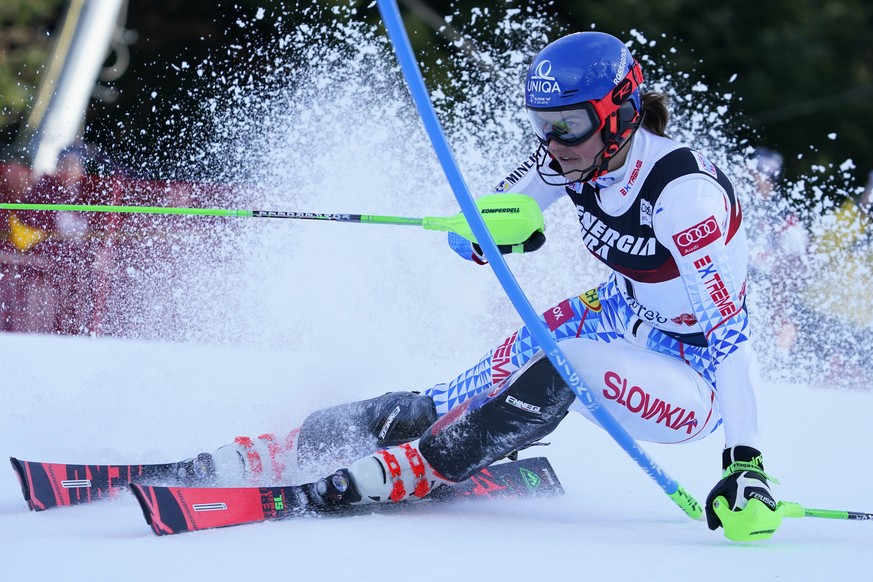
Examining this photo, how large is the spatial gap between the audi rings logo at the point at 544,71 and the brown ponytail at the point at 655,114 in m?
0.37

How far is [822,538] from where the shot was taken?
7.68 ft

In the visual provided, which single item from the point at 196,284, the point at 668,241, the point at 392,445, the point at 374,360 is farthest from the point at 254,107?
the point at 668,241

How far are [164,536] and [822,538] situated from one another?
1.54 m

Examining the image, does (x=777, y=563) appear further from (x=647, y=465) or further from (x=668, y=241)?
(x=668, y=241)

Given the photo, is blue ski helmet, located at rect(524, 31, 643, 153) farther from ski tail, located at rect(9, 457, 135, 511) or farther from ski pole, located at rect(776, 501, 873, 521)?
ski tail, located at rect(9, 457, 135, 511)

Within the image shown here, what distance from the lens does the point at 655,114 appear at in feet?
8.57

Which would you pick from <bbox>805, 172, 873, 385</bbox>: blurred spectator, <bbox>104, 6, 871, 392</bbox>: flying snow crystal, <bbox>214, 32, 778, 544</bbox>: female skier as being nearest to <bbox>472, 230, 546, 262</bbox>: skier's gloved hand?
<bbox>214, 32, 778, 544</bbox>: female skier

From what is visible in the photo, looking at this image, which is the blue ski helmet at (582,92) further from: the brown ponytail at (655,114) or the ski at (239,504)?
the ski at (239,504)

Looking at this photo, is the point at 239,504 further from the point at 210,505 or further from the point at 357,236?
the point at 357,236

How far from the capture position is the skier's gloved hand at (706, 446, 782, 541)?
209 cm

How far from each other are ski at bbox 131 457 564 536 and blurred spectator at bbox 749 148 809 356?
3.66 m

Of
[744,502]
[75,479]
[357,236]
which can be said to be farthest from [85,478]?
[357,236]

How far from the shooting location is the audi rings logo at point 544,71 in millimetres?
2350

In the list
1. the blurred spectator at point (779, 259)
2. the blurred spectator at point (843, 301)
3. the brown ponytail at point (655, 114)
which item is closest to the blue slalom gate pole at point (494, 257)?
the brown ponytail at point (655, 114)
